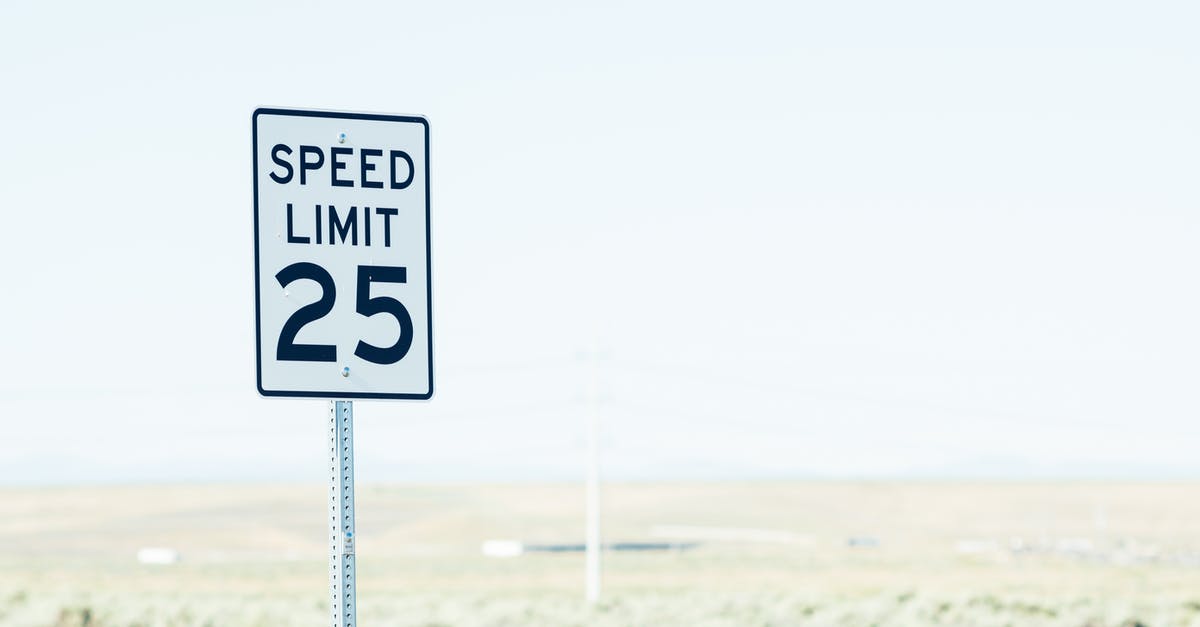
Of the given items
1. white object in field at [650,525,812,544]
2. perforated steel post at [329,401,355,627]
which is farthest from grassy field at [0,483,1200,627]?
perforated steel post at [329,401,355,627]

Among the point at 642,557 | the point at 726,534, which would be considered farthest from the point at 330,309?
the point at 726,534

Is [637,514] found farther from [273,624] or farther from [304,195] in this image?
[304,195]

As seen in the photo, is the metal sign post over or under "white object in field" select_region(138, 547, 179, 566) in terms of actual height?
over

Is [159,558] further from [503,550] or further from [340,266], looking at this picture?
[340,266]

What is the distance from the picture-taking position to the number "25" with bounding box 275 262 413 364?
4.45m

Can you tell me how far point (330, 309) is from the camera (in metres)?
4.48

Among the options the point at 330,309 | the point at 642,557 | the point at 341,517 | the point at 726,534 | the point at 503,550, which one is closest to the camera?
the point at 341,517

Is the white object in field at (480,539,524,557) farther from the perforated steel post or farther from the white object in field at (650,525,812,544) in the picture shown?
the perforated steel post

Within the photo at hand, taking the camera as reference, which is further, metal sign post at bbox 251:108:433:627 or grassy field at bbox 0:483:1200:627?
grassy field at bbox 0:483:1200:627

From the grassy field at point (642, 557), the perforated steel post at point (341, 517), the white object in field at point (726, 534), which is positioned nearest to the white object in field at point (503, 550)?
the grassy field at point (642, 557)

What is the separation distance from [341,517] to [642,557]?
68.4m

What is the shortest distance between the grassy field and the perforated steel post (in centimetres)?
1574

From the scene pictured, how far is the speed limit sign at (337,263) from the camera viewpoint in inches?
175

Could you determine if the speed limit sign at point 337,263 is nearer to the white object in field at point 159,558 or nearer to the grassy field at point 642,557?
the grassy field at point 642,557
